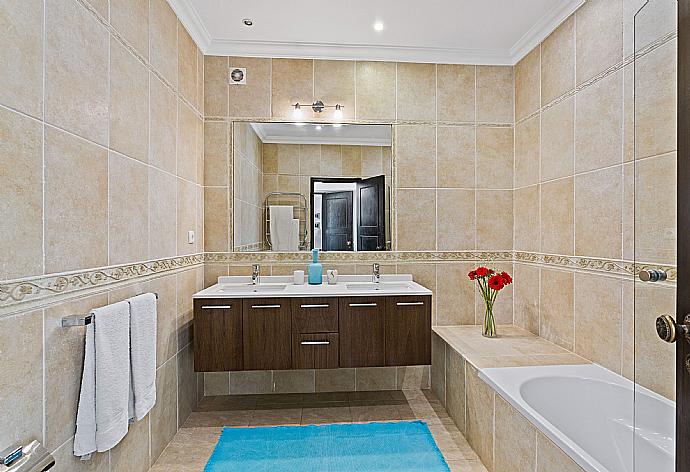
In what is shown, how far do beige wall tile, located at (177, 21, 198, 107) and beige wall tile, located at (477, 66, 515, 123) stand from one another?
212 centimetres

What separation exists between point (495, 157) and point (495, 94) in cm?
49

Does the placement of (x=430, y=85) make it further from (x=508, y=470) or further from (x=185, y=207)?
(x=508, y=470)

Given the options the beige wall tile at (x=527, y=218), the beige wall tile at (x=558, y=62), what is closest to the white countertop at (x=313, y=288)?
the beige wall tile at (x=527, y=218)

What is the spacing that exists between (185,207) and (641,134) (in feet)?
8.27

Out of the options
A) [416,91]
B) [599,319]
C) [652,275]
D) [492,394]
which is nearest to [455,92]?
[416,91]

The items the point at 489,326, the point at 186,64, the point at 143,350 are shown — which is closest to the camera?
the point at 143,350

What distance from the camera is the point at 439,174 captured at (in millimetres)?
3623

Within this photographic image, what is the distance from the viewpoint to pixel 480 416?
2549 mm

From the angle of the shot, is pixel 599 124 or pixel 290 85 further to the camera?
pixel 290 85

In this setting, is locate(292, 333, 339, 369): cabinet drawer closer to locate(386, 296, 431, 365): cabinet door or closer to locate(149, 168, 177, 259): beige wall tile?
locate(386, 296, 431, 365): cabinet door

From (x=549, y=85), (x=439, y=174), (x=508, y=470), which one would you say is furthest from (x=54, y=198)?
(x=549, y=85)

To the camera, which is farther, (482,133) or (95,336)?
(482,133)

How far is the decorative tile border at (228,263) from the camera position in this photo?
1.40 metres

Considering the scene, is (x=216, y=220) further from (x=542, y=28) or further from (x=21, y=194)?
(x=542, y=28)
